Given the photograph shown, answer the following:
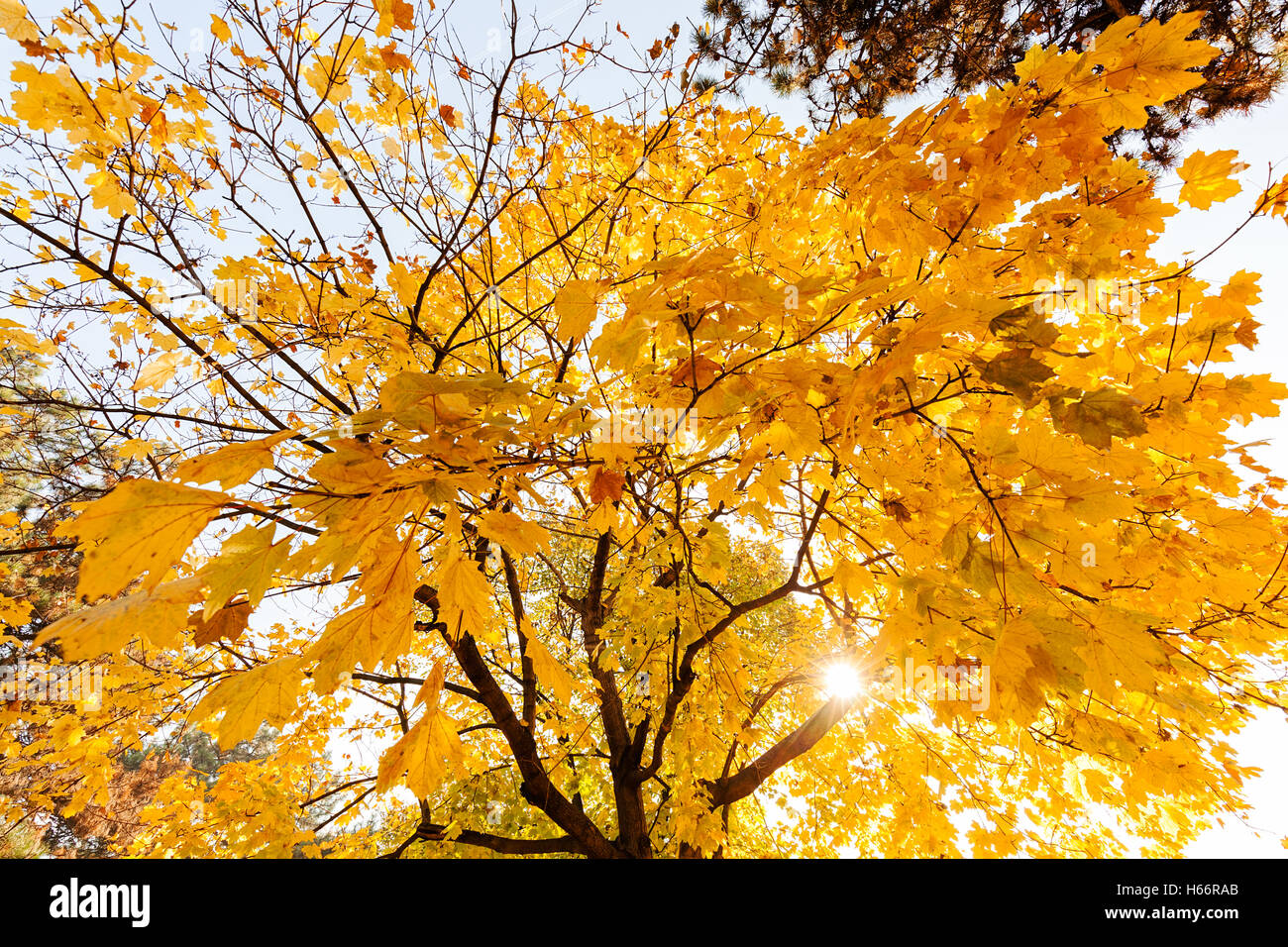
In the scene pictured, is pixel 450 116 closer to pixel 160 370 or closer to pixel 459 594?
pixel 160 370

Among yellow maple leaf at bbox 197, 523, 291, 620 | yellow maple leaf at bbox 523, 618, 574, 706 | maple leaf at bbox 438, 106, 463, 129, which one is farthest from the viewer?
maple leaf at bbox 438, 106, 463, 129

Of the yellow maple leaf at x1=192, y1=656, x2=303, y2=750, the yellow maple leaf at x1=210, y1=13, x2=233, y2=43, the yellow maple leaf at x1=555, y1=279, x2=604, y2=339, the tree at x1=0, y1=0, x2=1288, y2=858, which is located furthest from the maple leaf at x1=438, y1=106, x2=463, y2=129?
the yellow maple leaf at x1=192, y1=656, x2=303, y2=750

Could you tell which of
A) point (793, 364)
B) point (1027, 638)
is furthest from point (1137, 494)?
point (793, 364)

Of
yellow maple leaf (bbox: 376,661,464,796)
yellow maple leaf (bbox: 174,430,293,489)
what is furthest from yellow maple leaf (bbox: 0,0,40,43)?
yellow maple leaf (bbox: 376,661,464,796)

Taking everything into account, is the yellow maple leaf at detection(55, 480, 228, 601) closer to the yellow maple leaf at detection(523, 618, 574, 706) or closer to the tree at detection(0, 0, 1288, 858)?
the tree at detection(0, 0, 1288, 858)

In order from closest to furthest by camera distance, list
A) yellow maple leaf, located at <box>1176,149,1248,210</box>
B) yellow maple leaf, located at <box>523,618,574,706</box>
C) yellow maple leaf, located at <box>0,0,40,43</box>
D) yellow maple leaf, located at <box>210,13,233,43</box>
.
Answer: yellow maple leaf, located at <box>523,618,574,706</box>, yellow maple leaf, located at <box>1176,149,1248,210</box>, yellow maple leaf, located at <box>0,0,40,43</box>, yellow maple leaf, located at <box>210,13,233,43</box>

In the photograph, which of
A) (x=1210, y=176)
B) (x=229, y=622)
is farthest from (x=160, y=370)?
(x=1210, y=176)

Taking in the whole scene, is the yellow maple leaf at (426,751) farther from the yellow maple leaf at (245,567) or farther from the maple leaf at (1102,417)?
the maple leaf at (1102,417)

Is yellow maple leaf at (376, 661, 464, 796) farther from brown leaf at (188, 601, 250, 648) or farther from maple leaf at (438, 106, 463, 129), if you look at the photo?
maple leaf at (438, 106, 463, 129)

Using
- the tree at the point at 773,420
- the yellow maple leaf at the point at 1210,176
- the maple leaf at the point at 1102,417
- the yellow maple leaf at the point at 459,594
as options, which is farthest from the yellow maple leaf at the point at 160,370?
the yellow maple leaf at the point at 1210,176

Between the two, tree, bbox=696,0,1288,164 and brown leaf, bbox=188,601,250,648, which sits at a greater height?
tree, bbox=696,0,1288,164

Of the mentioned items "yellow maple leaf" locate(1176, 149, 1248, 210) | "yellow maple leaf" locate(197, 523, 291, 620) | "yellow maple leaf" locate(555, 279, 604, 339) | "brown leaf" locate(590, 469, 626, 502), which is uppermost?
"yellow maple leaf" locate(1176, 149, 1248, 210)

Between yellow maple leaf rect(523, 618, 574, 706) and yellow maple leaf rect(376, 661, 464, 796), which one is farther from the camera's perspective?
yellow maple leaf rect(523, 618, 574, 706)

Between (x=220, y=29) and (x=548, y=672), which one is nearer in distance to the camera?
(x=548, y=672)
